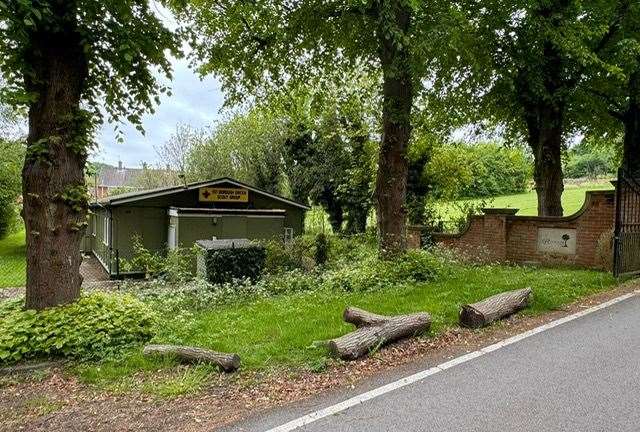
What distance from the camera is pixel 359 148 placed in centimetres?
2172

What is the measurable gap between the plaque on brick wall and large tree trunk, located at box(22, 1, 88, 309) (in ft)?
34.1

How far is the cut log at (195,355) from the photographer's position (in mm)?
4488

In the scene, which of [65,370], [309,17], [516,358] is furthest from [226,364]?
[309,17]

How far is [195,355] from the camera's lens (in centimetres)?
468

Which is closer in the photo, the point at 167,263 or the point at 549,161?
the point at 167,263

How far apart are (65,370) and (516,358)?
4746 millimetres

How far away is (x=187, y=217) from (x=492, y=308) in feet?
40.7

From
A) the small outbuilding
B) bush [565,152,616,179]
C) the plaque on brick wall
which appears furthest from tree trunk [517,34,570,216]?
bush [565,152,616,179]

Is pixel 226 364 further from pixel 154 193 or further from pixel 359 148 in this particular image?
pixel 359 148

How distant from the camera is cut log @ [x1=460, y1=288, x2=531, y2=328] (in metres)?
5.86

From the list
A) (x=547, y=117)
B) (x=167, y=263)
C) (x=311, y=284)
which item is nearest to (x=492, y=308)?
(x=311, y=284)

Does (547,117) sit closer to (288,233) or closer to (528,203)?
(288,233)

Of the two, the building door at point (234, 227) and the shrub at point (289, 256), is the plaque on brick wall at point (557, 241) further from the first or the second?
the building door at point (234, 227)

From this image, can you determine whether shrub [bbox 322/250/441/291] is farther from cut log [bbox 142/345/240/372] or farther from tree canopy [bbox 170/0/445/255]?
cut log [bbox 142/345/240/372]
